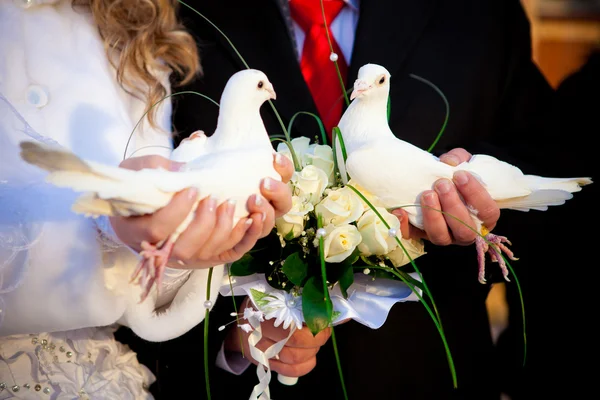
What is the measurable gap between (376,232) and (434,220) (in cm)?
9

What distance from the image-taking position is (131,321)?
84 cm

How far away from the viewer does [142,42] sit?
3.09ft

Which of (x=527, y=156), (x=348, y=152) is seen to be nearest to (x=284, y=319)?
(x=348, y=152)

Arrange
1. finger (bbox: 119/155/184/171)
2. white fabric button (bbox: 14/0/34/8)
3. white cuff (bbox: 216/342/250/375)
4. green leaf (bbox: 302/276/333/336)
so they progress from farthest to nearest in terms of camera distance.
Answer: white cuff (bbox: 216/342/250/375)
white fabric button (bbox: 14/0/34/8)
green leaf (bbox: 302/276/333/336)
finger (bbox: 119/155/184/171)

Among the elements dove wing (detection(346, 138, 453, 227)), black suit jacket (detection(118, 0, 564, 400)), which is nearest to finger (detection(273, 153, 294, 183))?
dove wing (detection(346, 138, 453, 227))

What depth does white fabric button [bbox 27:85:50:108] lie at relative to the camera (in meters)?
0.80

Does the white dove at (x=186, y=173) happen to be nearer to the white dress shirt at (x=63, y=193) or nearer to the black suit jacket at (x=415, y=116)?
the white dress shirt at (x=63, y=193)

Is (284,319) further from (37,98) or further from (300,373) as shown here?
(37,98)

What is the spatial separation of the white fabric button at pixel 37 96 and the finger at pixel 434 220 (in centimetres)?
57

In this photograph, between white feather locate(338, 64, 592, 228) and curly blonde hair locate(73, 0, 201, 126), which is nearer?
white feather locate(338, 64, 592, 228)

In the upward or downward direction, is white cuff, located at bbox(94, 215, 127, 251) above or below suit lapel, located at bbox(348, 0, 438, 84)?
below

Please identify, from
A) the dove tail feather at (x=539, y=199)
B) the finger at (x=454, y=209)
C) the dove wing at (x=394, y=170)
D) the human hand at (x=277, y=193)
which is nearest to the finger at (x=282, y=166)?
the human hand at (x=277, y=193)

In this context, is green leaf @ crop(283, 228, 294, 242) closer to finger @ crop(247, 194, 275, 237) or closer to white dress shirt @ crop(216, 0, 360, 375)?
finger @ crop(247, 194, 275, 237)

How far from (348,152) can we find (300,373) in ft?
1.29
